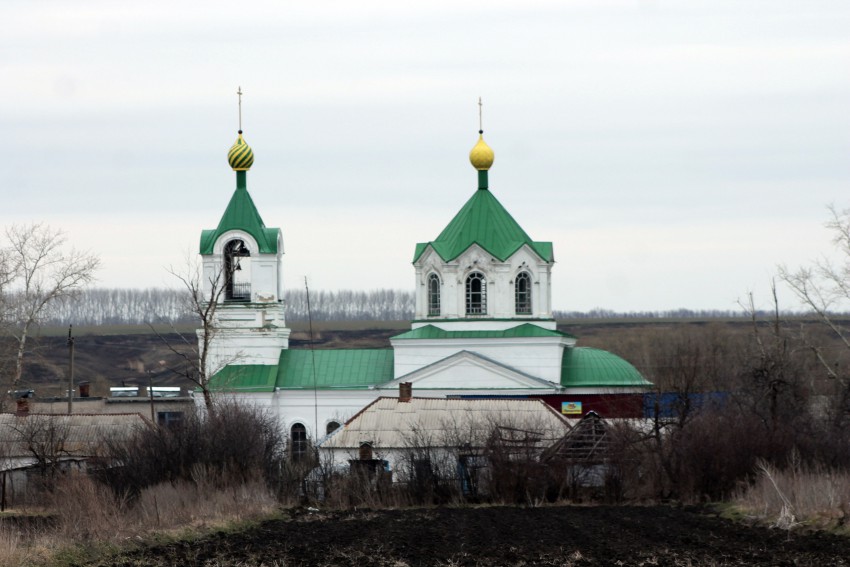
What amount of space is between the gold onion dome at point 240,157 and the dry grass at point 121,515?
17.4 m

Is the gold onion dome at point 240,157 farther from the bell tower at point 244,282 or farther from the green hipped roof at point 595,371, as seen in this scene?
the green hipped roof at point 595,371

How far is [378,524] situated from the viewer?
29.1 m

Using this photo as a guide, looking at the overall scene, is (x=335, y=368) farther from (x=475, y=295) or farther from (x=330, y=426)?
(x=475, y=295)

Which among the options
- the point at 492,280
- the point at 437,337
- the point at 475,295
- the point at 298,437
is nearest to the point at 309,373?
the point at 298,437

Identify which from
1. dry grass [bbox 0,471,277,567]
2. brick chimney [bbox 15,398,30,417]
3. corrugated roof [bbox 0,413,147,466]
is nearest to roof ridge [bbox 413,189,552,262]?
corrugated roof [bbox 0,413,147,466]

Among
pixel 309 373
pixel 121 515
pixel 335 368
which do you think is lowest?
pixel 121 515

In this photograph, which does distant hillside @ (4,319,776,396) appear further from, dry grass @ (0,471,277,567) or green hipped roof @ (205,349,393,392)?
dry grass @ (0,471,277,567)

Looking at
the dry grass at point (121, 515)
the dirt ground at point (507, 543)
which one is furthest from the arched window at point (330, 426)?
the dirt ground at point (507, 543)

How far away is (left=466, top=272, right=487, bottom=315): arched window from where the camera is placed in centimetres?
4716

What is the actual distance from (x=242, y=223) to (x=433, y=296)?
20.7ft

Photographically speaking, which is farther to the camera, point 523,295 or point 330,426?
point 523,295

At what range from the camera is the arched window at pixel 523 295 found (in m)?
47.4

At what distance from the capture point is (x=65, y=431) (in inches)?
1608

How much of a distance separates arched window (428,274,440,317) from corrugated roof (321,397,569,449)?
6.82 meters
